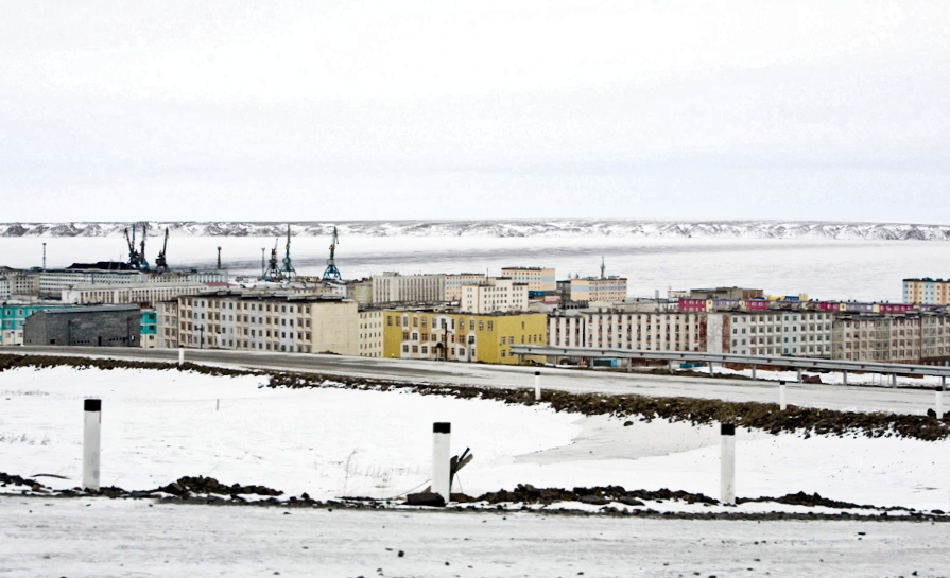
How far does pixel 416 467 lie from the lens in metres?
15.5

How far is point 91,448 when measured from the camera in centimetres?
939

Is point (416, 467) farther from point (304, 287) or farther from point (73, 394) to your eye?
point (304, 287)

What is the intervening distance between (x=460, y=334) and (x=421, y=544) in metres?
78.7

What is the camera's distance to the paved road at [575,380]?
81.4 feet

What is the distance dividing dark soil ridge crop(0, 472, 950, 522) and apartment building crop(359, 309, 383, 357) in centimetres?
7924

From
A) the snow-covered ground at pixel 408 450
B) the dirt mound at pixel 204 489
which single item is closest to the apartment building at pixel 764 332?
the snow-covered ground at pixel 408 450

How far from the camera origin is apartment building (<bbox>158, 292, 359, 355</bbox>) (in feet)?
283

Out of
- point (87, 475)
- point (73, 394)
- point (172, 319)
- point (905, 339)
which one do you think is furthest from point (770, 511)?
point (905, 339)

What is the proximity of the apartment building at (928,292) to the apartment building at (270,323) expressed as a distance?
112 meters

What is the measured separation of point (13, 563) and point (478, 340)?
7600cm

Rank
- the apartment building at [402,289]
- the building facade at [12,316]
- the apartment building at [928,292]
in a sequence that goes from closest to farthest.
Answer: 1. the building facade at [12,316]
2. the apartment building at [928,292]
3. the apartment building at [402,289]

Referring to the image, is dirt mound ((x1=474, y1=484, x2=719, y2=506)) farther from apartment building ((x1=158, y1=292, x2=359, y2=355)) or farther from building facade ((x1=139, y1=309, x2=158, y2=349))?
building facade ((x1=139, y1=309, x2=158, y2=349))

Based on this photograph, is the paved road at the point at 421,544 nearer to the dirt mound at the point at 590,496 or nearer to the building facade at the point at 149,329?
the dirt mound at the point at 590,496

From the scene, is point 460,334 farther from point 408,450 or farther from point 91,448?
point 91,448
